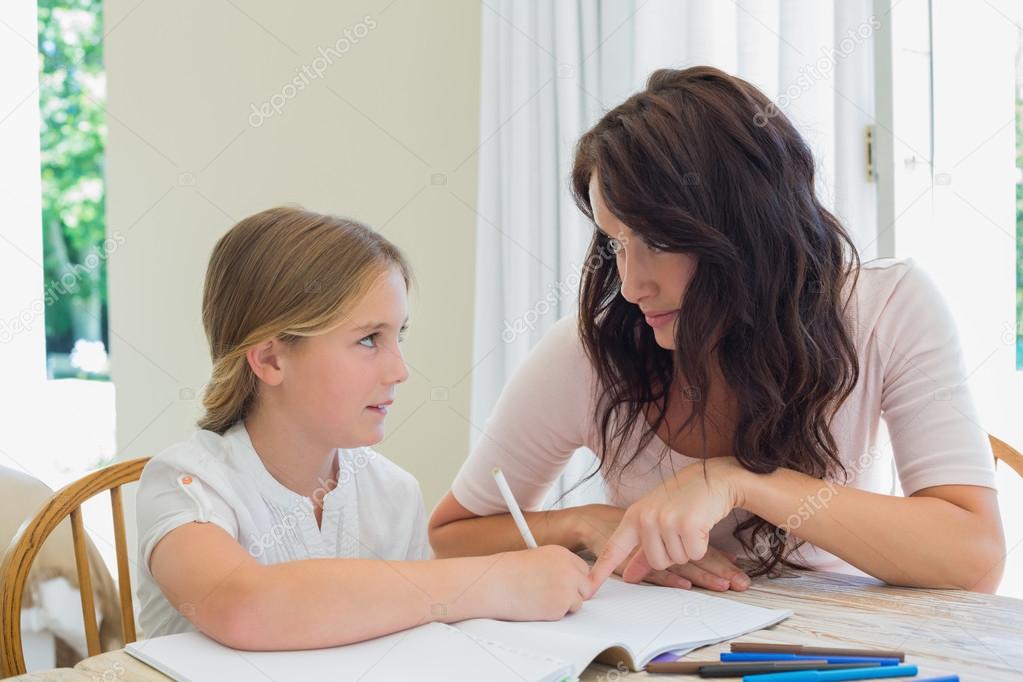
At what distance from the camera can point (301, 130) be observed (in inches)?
107

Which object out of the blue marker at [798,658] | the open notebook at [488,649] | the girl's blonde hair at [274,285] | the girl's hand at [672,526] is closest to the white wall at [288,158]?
the girl's blonde hair at [274,285]

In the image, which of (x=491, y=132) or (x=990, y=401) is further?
(x=491, y=132)

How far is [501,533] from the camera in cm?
131

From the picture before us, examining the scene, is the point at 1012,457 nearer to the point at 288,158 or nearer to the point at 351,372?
the point at 351,372

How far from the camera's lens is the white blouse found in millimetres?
1056

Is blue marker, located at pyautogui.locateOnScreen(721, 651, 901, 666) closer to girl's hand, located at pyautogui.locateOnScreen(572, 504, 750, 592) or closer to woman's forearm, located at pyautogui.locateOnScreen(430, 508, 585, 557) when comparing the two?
girl's hand, located at pyautogui.locateOnScreen(572, 504, 750, 592)

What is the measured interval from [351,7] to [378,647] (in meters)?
2.15

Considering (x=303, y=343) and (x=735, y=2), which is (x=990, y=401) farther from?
(x=303, y=343)

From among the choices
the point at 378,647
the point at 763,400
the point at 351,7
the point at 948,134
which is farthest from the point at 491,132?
the point at 378,647

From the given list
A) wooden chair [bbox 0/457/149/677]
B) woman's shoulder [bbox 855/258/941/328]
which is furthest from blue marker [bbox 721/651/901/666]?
wooden chair [bbox 0/457/149/677]

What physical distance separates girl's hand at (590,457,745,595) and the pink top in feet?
0.29

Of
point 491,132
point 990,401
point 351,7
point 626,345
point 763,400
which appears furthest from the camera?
point 351,7

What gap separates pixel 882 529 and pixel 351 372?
61 centimetres

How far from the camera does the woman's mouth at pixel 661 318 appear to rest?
3.85 feet
